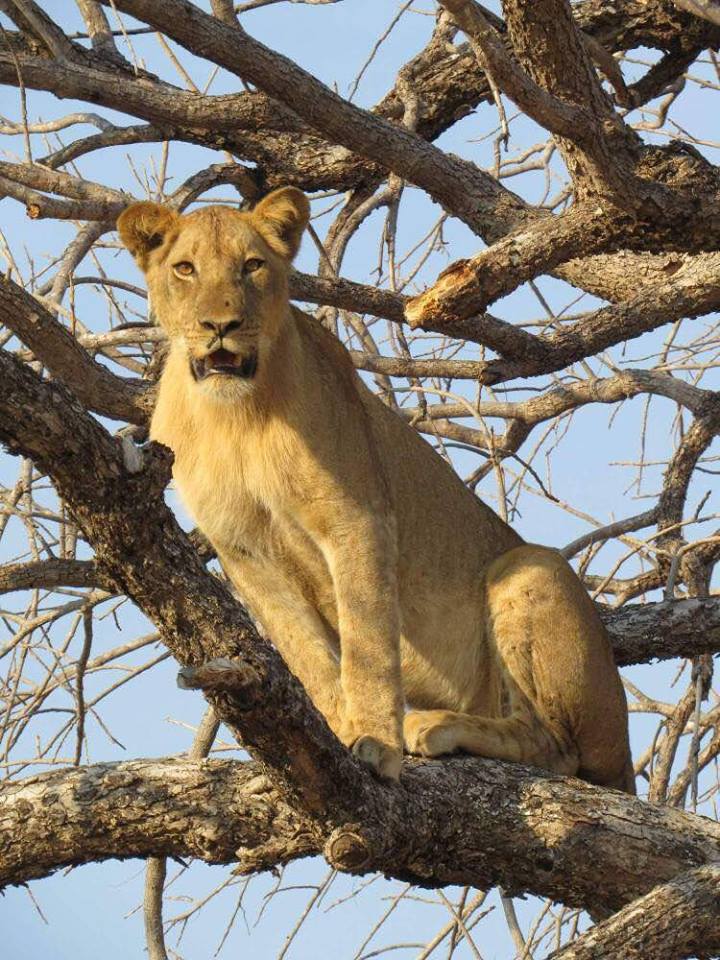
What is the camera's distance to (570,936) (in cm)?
546

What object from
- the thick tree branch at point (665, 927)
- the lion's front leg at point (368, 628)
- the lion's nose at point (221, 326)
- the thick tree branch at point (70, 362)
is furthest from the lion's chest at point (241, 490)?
the thick tree branch at point (665, 927)

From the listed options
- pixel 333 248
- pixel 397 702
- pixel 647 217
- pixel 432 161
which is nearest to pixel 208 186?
pixel 333 248

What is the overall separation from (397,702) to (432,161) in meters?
2.30

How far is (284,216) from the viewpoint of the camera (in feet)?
17.5

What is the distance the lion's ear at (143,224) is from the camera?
16.7 feet

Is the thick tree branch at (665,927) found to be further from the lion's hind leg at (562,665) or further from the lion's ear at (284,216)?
the lion's ear at (284,216)

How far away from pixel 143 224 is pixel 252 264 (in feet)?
1.41

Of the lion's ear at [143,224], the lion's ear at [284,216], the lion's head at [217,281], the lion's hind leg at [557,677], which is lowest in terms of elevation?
the lion's hind leg at [557,677]

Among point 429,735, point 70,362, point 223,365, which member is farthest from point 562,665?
point 70,362

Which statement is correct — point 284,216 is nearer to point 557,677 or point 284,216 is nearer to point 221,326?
point 221,326

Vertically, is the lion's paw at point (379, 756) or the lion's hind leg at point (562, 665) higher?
the lion's hind leg at point (562, 665)

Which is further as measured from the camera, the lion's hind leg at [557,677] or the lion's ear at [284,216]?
the lion's hind leg at [557,677]

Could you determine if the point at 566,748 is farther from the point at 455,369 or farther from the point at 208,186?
the point at 208,186

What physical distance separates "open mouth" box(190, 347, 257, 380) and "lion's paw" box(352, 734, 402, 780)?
1226 mm
